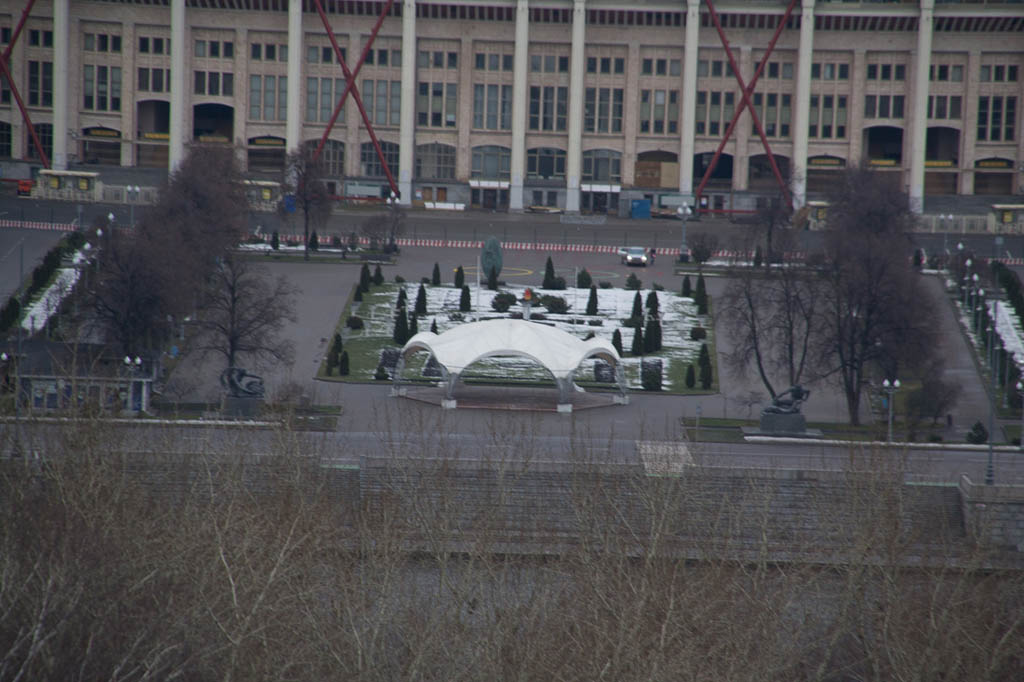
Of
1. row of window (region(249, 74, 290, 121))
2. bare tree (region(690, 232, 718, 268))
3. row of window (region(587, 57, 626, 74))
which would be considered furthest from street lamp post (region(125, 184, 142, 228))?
bare tree (region(690, 232, 718, 268))

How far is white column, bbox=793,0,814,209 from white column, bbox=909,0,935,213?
Result: 6504 millimetres

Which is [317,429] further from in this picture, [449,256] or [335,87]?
[335,87]

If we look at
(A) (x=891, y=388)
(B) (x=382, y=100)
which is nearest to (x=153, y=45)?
(B) (x=382, y=100)

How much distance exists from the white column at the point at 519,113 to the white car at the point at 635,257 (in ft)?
72.7

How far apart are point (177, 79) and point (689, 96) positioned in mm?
31522

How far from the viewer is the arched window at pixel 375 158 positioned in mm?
108500

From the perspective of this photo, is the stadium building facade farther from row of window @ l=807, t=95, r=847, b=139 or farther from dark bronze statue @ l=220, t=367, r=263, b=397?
dark bronze statue @ l=220, t=367, r=263, b=397

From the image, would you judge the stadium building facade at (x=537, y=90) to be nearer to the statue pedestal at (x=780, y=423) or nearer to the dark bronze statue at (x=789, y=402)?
the dark bronze statue at (x=789, y=402)

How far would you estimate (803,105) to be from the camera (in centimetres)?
10588

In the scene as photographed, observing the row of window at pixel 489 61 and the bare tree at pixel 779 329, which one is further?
the row of window at pixel 489 61

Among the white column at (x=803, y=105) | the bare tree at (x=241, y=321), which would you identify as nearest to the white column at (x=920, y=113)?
the white column at (x=803, y=105)

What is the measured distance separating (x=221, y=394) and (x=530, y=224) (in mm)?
47519

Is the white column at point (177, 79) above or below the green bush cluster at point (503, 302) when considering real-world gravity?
above

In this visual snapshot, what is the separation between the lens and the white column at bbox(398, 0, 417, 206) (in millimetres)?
105688
